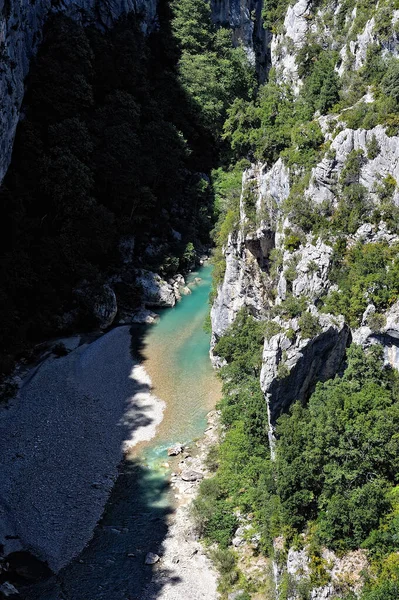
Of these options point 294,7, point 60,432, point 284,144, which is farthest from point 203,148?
point 60,432

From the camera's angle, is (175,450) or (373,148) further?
(175,450)

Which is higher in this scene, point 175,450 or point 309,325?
point 309,325

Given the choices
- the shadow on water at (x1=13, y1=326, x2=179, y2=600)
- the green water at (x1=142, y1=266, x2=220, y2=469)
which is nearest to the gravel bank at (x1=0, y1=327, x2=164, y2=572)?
the shadow on water at (x1=13, y1=326, x2=179, y2=600)

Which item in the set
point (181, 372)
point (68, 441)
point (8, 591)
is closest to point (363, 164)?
point (181, 372)

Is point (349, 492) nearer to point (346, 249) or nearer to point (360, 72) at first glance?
point (346, 249)

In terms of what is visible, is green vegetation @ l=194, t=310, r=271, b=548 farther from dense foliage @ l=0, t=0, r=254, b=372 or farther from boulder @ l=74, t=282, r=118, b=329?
dense foliage @ l=0, t=0, r=254, b=372

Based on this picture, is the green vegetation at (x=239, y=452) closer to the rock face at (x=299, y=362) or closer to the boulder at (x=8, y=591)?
the rock face at (x=299, y=362)

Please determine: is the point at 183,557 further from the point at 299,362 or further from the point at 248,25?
the point at 248,25
